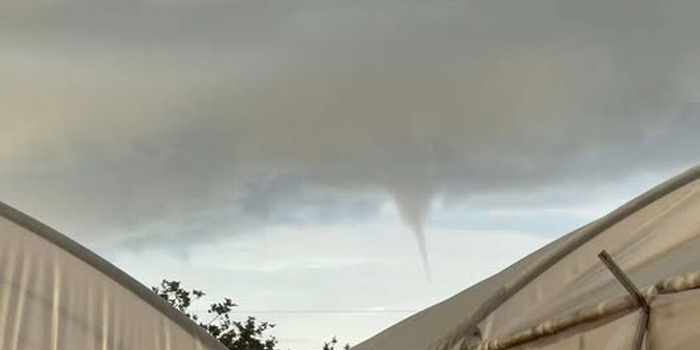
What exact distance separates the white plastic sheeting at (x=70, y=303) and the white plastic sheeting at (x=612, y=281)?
2.17 metres

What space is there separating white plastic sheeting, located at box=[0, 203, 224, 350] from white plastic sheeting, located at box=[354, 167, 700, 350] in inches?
85.3

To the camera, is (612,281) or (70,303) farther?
(70,303)

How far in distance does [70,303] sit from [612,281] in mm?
4006

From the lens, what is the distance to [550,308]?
4641 millimetres

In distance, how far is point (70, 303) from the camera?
282 inches

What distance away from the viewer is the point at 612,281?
4.43m

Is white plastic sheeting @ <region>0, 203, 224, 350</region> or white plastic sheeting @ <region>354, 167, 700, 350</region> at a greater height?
white plastic sheeting @ <region>0, 203, 224, 350</region>

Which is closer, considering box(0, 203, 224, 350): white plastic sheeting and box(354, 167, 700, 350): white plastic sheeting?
box(354, 167, 700, 350): white plastic sheeting

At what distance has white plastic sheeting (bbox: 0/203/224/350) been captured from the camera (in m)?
7.00

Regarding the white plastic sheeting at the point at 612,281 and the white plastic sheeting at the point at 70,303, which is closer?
the white plastic sheeting at the point at 612,281

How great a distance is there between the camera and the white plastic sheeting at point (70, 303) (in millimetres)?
6996

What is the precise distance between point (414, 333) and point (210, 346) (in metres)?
1.61

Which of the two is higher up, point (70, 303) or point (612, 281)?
point (70, 303)

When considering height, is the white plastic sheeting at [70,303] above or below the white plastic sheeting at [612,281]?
above
